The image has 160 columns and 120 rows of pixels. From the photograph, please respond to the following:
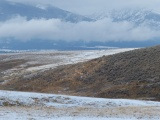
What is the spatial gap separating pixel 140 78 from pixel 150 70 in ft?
10.0

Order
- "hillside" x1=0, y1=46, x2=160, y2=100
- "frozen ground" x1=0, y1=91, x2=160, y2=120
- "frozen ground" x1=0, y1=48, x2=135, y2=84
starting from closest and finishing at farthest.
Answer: "frozen ground" x1=0, y1=91, x2=160, y2=120
"hillside" x1=0, y1=46, x2=160, y2=100
"frozen ground" x1=0, y1=48, x2=135, y2=84

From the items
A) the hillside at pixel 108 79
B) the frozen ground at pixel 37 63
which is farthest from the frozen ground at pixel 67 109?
the frozen ground at pixel 37 63

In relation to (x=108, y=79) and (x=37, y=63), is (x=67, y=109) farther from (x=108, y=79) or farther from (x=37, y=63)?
(x=37, y=63)

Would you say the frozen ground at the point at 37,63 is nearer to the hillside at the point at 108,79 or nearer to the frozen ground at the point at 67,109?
the hillside at the point at 108,79

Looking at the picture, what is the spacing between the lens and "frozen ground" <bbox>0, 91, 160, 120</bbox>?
93.6 ft

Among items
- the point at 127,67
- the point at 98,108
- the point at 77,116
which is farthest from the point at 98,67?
the point at 77,116

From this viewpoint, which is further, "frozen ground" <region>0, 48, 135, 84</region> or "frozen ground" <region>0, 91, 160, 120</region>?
"frozen ground" <region>0, 48, 135, 84</region>

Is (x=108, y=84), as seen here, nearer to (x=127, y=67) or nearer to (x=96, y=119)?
(x=127, y=67)

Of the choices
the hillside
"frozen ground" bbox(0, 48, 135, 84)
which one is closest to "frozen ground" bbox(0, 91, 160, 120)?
the hillside

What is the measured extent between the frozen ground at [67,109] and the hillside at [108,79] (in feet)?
44.4

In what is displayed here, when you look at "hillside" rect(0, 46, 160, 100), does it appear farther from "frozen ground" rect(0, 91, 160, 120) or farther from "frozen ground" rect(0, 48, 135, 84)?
"frozen ground" rect(0, 91, 160, 120)

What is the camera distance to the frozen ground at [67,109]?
28.5 m

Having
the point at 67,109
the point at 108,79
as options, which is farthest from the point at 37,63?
the point at 67,109

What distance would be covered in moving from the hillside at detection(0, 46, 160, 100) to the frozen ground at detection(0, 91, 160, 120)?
44.4 ft
